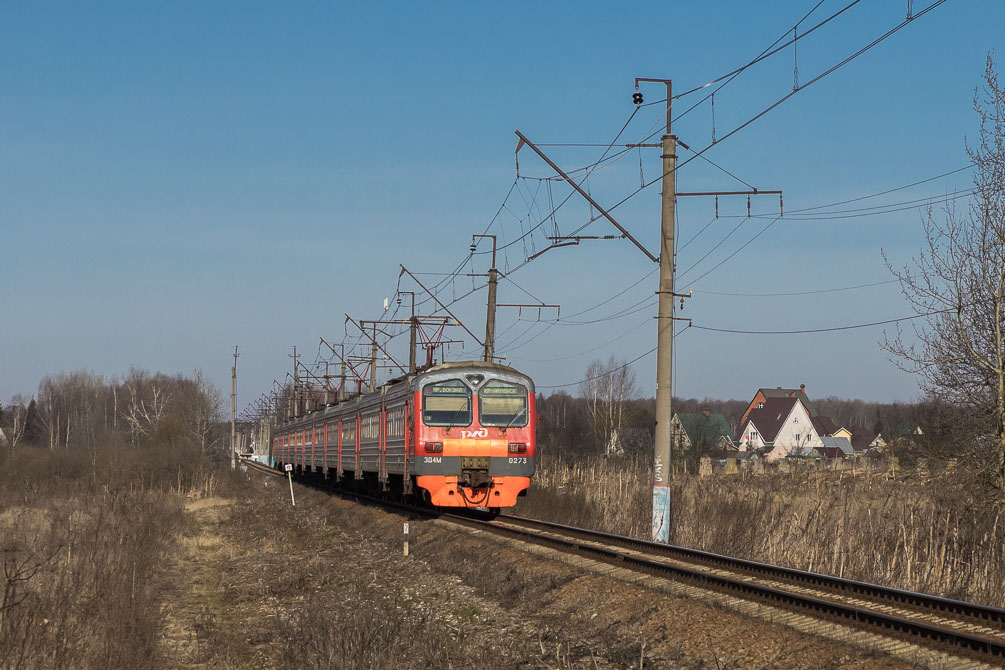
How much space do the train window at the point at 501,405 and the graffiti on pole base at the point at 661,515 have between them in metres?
4.55

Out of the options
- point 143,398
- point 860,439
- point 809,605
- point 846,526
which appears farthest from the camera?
point 143,398

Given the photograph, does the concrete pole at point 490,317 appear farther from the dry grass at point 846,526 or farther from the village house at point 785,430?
the village house at point 785,430

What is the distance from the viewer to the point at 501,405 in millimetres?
20359

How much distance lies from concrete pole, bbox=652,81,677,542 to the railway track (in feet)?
3.73

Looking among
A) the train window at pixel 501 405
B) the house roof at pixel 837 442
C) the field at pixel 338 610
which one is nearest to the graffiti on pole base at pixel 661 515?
the field at pixel 338 610

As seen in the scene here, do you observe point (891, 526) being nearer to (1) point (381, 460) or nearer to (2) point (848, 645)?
(2) point (848, 645)

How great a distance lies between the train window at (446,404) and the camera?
1983 centimetres

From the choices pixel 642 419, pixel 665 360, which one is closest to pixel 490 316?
pixel 665 360

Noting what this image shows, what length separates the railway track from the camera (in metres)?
8.09

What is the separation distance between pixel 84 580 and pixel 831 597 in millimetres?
8465

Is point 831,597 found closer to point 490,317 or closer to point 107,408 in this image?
point 490,317

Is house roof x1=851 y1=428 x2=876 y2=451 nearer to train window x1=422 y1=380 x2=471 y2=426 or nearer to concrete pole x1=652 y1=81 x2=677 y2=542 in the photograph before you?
train window x1=422 y1=380 x2=471 y2=426

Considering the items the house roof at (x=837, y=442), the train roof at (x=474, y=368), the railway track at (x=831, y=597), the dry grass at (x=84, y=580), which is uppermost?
the train roof at (x=474, y=368)

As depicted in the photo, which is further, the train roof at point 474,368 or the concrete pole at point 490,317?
the concrete pole at point 490,317
